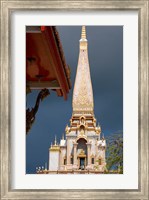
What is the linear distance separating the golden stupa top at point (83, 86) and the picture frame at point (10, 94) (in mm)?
26760

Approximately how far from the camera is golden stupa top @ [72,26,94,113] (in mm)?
30891

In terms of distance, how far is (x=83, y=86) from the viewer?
3100 centimetres

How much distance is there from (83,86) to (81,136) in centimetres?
260

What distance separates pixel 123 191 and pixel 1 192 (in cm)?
79

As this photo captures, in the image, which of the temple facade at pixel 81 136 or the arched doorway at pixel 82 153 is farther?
the arched doorway at pixel 82 153

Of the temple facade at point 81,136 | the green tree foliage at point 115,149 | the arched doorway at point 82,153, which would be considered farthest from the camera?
the arched doorway at point 82,153

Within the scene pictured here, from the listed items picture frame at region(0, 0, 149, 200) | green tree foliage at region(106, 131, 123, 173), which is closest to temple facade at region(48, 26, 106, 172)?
green tree foliage at region(106, 131, 123, 173)

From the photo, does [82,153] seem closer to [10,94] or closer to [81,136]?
[81,136]

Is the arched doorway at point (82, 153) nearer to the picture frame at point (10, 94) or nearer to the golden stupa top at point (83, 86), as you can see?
the golden stupa top at point (83, 86)

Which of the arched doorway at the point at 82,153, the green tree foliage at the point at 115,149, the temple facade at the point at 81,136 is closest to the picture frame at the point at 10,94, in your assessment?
the green tree foliage at the point at 115,149

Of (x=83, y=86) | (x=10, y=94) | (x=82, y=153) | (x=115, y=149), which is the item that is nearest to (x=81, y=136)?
(x=82, y=153)

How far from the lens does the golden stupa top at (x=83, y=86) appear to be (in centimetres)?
3089

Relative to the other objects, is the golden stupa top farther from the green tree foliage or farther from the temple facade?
the green tree foliage

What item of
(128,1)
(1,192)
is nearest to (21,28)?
(128,1)
